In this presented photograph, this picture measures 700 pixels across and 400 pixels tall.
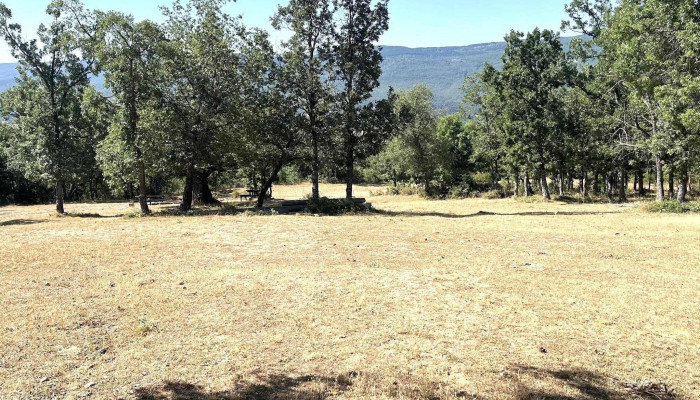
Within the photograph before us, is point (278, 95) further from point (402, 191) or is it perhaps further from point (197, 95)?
point (402, 191)

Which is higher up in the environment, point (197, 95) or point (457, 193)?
point (197, 95)

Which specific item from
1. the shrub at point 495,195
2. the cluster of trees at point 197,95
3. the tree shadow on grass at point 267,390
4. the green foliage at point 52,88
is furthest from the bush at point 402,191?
the tree shadow on grass at point 267,390

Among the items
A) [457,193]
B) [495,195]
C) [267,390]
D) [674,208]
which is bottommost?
[267,390]

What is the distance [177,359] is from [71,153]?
24.4m

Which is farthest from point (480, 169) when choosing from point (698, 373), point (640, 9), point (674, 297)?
point (698, 373)

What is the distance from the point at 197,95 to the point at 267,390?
74.1 feet

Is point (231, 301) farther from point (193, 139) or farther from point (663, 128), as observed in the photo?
point (663, 128)

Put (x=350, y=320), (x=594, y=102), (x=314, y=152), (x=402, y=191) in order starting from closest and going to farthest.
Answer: (x=350, y=320) → (x=314, y=152) → (x=594, y=102) → (x=402, y=191)

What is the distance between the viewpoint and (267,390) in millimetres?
5336

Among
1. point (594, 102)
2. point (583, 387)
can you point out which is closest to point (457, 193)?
point (594, 102)

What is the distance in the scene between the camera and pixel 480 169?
58781mm

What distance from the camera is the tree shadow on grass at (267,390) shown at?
5.18m

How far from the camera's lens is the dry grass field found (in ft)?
18.1

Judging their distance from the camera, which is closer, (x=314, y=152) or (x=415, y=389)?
(x=415, y=389)
